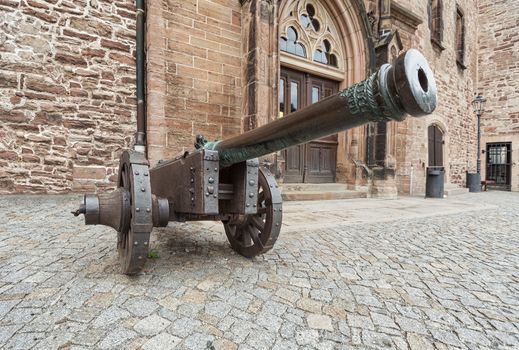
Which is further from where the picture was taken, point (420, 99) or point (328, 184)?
point (328, 184)

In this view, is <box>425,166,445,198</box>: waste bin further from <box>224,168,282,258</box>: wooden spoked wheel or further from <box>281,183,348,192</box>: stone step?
<box>224,168,282,258</box>: wooden spoked wheel

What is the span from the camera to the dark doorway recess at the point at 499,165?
14.4m

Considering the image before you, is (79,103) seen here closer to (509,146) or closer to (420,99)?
(420,99)

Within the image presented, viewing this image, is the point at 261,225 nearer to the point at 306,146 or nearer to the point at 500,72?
the point at 306,146

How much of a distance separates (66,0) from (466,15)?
16288 mm

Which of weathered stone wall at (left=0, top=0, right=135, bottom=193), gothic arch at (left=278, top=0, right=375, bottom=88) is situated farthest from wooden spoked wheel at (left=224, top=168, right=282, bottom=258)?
gothic arch at (left=278, top=0, right=375, bottom=88)

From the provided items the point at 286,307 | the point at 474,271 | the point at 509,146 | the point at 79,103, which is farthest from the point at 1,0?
the point at 509,146

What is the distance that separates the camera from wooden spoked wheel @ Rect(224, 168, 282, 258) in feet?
7.01

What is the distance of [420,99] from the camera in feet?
3.18

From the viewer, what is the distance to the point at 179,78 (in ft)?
18.1

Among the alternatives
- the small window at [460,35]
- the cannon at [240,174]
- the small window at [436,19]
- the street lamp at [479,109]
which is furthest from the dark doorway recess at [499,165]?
the cannon at [240,174]

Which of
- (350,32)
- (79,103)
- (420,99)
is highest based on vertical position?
(350,32)

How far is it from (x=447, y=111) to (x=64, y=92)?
42.6 ft

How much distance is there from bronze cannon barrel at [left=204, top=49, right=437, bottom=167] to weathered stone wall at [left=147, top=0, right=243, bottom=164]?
431 centimetres
